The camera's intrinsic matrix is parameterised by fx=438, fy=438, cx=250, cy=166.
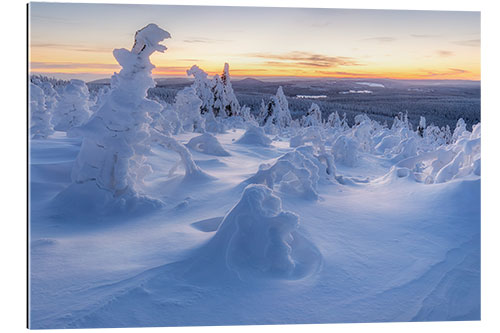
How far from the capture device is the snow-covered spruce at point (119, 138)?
740 cm

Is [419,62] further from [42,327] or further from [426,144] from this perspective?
[42,327]

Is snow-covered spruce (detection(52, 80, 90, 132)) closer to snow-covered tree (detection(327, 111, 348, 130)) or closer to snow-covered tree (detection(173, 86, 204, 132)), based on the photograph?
snow-covered tree (detection(173, 86, 204, 132))

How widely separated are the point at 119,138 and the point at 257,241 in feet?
11.6

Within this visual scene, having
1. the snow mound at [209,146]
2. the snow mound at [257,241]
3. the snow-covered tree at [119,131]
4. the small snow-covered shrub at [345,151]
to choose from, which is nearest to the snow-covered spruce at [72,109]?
the snow mound at [209,146]

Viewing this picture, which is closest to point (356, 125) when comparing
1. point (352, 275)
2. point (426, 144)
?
point (426, 144)

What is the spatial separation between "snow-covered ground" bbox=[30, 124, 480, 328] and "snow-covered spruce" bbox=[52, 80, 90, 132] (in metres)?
5.90

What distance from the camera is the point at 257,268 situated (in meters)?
5.55

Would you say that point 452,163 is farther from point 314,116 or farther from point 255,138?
point 255,138

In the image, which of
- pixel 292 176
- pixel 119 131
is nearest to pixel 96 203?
pixel 119 131

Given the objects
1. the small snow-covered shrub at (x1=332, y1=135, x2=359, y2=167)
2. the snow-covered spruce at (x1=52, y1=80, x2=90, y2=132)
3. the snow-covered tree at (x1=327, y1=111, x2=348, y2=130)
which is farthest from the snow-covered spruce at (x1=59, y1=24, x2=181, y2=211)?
the snow-covered tree at (x1=327, y1=111, x2=348, y2=130)

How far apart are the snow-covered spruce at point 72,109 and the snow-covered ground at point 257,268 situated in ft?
19.4

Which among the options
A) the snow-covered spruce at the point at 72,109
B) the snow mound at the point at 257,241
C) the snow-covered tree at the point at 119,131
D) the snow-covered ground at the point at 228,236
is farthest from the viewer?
the snow-covered spruce at the point at 72,109

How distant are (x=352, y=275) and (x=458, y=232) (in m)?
2.17

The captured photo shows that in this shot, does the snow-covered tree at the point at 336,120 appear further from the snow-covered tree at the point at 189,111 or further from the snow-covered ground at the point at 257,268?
the snow-covered tree at the point at 189,111
